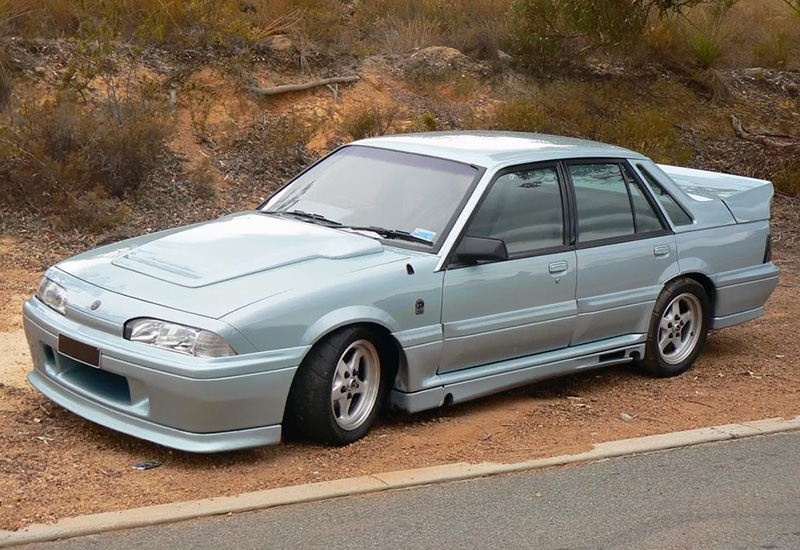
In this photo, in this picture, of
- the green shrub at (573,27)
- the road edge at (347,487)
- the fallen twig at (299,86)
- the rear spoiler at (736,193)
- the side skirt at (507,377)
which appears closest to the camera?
the road edge at (347,487)

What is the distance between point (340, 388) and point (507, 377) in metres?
1.26

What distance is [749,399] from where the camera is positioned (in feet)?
24.8

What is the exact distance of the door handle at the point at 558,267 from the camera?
693cm

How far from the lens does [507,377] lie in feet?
22.3

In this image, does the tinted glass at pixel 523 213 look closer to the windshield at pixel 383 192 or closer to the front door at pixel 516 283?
the front door at pixel 516 283

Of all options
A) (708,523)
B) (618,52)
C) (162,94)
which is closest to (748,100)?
(618,52)

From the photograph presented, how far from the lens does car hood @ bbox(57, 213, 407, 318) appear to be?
5703 mm

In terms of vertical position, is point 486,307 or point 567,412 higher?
point 486,307

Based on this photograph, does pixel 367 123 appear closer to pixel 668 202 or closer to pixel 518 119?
pixel 518 119

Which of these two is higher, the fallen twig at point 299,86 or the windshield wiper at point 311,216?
the windshield wiper at point 311,216

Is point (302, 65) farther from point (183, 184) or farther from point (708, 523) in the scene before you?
point (708, 523)

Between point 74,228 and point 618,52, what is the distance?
9.92m

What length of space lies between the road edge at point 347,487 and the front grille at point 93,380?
2.75 ft

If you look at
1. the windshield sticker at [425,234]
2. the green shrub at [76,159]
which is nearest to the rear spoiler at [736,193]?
the windshield sticker at [425,234]
